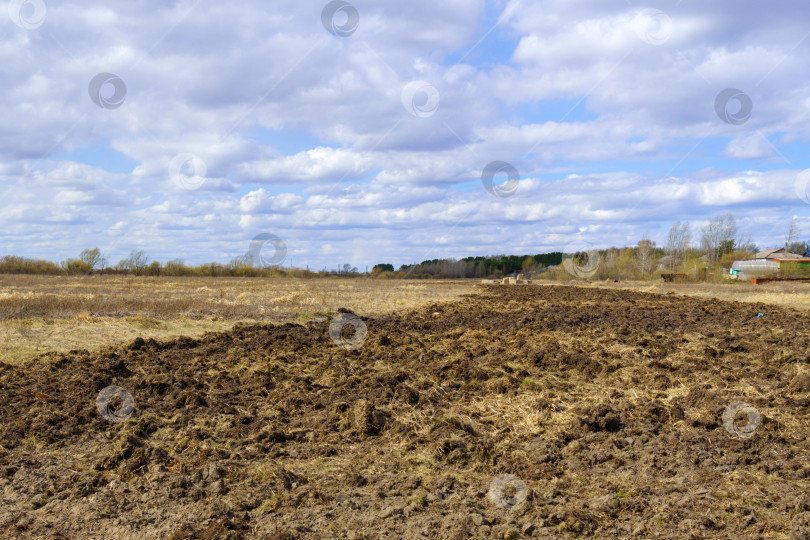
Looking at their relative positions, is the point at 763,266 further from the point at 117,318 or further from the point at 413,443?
the point at 413,443

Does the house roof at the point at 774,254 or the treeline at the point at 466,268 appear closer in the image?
the house roof at the point at 774,254

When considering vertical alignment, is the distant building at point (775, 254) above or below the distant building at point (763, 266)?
above

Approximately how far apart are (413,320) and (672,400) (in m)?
12.2

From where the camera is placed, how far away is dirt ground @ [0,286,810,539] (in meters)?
4.66

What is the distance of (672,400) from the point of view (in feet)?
26.8

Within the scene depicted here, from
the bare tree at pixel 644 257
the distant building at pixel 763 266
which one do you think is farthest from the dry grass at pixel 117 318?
the bare tree at pixel 644 257

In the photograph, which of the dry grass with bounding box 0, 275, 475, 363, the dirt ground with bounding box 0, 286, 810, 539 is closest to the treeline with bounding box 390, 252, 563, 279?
the dry grass with bounding box 0, 275, 475, 363

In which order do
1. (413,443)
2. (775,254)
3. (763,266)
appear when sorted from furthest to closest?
(775,254)
(763,266)
(413,443)

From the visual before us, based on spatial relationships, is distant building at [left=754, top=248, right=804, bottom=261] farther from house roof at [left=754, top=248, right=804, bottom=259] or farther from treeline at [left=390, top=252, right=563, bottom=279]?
treeline at [left=390, top=252, right=563, bottom=279]

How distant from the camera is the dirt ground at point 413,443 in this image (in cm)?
466

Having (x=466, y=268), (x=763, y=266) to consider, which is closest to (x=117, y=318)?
(x=763, y=266)

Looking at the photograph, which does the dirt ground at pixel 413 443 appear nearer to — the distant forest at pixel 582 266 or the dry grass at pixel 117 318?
the dry grass at pixel 117 318

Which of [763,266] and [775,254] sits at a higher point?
[775,254]

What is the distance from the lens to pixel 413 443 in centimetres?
662
